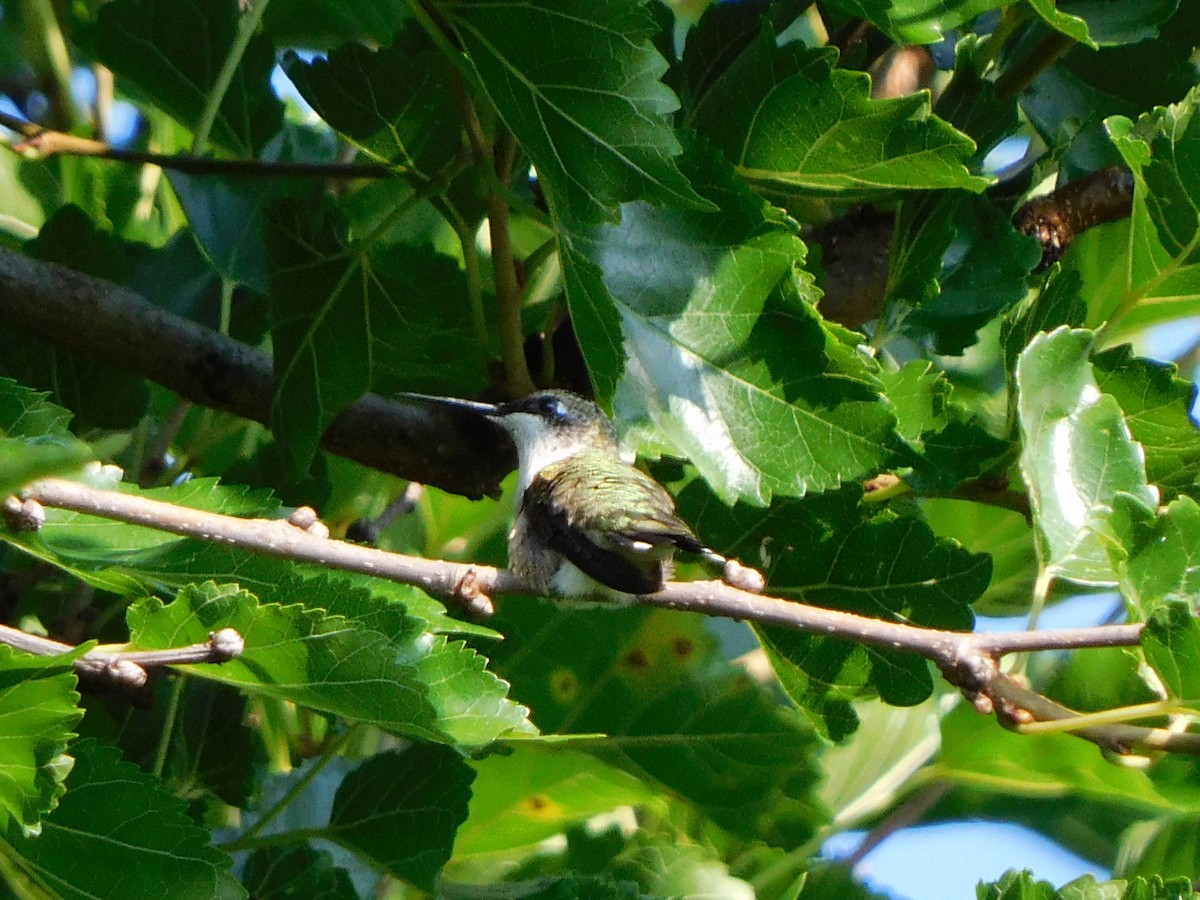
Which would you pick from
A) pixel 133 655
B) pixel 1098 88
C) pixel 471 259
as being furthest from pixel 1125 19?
pixel 133 655

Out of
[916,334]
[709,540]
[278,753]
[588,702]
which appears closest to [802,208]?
[916,334]

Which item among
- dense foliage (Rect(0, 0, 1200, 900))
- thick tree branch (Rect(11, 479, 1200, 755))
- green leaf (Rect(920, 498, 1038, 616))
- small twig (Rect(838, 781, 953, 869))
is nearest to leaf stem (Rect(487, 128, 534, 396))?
dense foliage (Rect(0, 0, 1200, 900))

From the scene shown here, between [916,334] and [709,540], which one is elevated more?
[916,334]

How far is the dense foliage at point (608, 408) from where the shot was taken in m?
1.50

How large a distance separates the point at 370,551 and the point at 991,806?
85.1 inches

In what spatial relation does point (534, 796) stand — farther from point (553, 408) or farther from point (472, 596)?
point (472, 596)

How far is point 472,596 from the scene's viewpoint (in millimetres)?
1547

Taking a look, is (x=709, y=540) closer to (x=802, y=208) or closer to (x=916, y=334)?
(x=916, y=334)

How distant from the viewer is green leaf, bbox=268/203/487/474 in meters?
1.99

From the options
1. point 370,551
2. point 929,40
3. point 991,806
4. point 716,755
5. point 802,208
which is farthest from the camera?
point 991,806

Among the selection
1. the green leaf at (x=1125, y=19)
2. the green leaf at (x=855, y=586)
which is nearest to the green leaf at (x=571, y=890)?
the green leaf at (x=855, y=586)

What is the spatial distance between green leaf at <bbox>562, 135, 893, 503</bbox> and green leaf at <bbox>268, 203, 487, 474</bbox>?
335mm

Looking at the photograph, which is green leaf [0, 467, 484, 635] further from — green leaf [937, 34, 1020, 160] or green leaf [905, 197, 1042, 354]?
green leaf [937, 34, 1020, 160]

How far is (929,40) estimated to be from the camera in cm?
165
